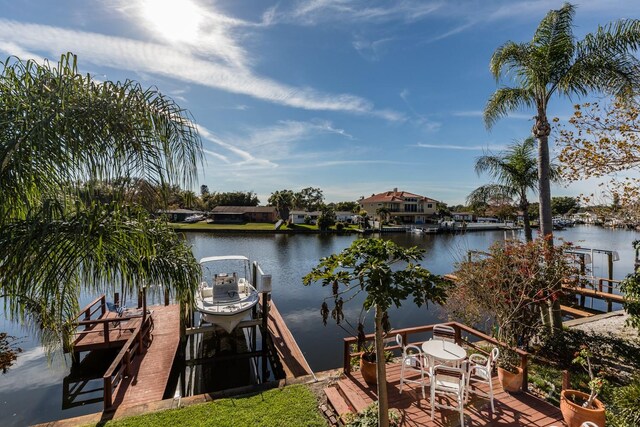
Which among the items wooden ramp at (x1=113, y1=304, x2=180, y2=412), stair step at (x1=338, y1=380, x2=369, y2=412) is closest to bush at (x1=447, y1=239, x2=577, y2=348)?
stair step at (x1=338, y1=380, x2=369, y2=412)

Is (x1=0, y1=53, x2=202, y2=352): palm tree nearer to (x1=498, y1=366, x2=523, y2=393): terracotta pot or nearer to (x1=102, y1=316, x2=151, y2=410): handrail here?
(x1=102, y1=316, x2=151, y2=410): handrail

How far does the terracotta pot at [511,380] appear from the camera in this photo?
5047 millimetres

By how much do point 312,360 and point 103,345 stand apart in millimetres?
6146

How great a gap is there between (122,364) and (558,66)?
13.4 m

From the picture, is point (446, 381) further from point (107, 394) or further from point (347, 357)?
point (107, 394)

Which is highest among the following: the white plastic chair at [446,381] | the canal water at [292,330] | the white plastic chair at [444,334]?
the white plastic chair at [444,334]

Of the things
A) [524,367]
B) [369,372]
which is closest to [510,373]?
[524,367]

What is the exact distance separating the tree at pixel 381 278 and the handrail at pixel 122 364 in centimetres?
490

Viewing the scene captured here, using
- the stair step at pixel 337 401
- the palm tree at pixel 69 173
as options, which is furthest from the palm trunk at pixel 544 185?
the palm tree at pixel 69 173

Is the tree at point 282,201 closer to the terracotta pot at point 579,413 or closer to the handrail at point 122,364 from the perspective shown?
the handrail at point 122,364

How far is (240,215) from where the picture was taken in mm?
58000

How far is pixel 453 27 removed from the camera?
9164 millimetres

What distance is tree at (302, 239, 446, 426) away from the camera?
2996 millimetres

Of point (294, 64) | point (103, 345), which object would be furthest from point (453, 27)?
point (103, 345)
